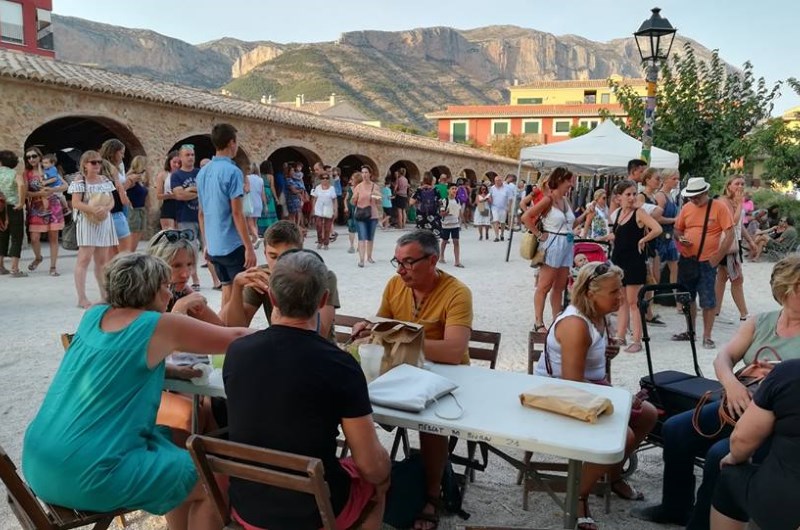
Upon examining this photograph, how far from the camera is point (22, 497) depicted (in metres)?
1.84

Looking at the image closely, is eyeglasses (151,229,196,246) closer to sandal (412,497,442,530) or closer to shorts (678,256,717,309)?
sandal (412,497,442,530)

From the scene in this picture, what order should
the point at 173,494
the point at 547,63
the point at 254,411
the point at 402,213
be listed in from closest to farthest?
the point at 254,411
the point at 173,494
the point at 402,213
the point at 547,63

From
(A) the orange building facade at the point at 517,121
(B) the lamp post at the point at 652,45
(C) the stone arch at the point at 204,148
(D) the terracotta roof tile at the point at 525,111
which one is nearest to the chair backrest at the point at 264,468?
(B) the lamp post at the point at 652,45

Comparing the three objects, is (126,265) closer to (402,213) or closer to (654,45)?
(654,45)

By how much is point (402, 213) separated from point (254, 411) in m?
17.3

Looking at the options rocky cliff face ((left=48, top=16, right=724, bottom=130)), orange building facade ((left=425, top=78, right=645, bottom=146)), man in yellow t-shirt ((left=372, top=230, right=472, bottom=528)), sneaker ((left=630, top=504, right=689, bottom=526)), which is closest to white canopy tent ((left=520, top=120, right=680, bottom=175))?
man in yellow t-shirt ((left=372, top=230, right=472, bottom=528))

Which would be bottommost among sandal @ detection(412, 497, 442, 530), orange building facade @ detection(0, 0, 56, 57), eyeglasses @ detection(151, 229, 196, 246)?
sandal @ detection(412, 497, 442, 530)

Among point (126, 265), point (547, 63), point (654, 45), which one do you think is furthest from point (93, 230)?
point (547, 63)

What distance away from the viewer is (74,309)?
21.1 ft

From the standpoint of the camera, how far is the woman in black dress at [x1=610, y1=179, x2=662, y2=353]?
18.1ft

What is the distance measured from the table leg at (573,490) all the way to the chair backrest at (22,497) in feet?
5.39

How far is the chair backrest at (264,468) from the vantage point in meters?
1.64

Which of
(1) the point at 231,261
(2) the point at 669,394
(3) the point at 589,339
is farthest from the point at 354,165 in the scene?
(3) the point at 589,339

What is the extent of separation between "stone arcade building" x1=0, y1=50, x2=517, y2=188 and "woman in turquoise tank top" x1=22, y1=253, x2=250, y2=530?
33.6ft
